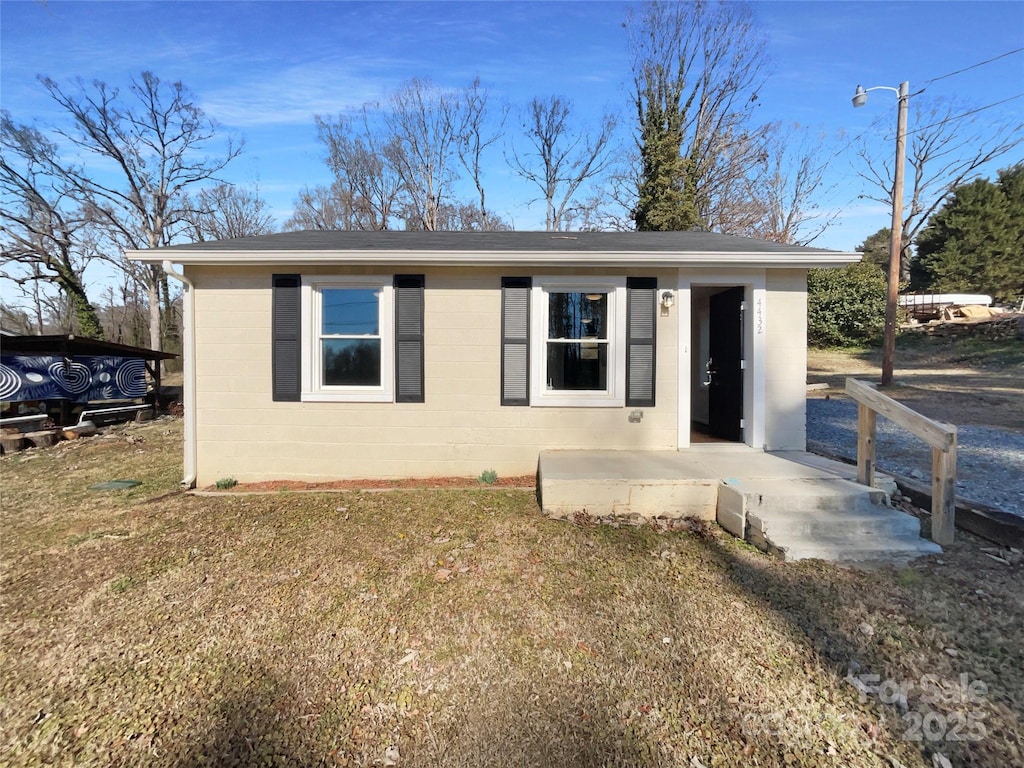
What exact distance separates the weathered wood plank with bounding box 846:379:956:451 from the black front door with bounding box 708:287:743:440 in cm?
155

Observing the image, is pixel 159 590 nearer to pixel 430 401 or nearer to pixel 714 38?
pixel 430 401

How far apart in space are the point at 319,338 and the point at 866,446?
17.9 ft

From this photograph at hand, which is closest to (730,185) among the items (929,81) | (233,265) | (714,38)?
(714,38)

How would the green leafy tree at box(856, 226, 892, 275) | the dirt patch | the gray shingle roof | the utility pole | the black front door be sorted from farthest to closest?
1. the green leafy tree at box(856, 226, 892, 275)
2. the utility pole
3. the black front door
4. the dirt patch
5. the gray shingle roof

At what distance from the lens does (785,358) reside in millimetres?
5242

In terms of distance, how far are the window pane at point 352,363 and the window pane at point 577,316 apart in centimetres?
203

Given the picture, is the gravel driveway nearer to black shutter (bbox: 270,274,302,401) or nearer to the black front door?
the black front door

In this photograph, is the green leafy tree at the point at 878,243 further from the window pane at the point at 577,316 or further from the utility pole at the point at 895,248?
the window pane at the point at 577,316

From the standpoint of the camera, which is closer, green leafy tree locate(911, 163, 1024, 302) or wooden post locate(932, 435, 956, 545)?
wooden post locate(932, 435, 956, 545)

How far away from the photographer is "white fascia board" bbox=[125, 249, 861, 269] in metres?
4.89

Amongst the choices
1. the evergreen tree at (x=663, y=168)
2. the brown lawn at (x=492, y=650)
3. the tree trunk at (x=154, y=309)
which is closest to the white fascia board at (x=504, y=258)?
the brown lawn at (x=492, y=650)

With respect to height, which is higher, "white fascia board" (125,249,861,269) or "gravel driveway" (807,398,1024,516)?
"white fascia board" (125,249,861,269)

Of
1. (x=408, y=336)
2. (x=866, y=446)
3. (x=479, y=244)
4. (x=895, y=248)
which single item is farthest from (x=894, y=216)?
(x=408, y=336)

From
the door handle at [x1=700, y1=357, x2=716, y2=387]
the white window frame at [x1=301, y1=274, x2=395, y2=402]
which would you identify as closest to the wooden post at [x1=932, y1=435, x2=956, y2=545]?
the door handle at [x1=700, y1=357, x2=716, y2=387]
